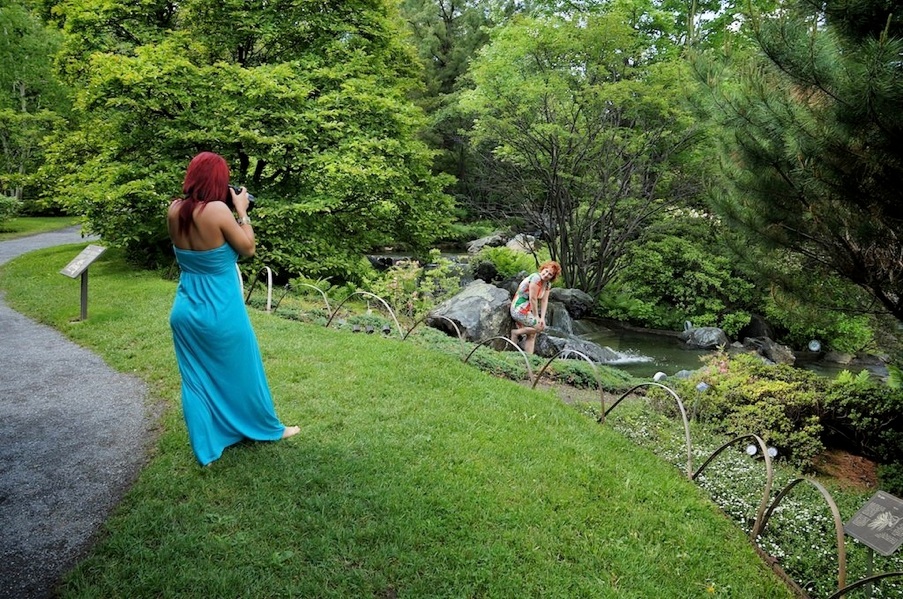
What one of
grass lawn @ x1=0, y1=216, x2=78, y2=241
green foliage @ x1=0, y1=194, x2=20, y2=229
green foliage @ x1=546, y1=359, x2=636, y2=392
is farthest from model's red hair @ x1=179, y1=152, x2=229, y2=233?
green foliage @ x1=0, y1=194, x2=20, y2=229

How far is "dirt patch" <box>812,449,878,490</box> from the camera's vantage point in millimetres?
5514

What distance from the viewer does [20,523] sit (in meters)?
3.29

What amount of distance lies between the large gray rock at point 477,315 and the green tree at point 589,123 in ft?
19.3

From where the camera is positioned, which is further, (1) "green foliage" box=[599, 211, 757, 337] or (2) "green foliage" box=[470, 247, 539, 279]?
(2) "green foliage" box=[470, 247, 539, 279]

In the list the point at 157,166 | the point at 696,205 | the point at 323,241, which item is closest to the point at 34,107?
the point at 157,166

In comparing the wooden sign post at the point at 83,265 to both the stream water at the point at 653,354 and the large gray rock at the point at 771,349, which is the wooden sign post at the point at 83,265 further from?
the large gray rock at the point at 771,349

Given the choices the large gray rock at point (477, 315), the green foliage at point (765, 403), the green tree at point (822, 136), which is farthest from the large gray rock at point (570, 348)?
the green tree at point (822, 136)

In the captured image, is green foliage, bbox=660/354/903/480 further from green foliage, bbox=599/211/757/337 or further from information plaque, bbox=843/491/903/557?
green foliage, bbox=599/211/757/337

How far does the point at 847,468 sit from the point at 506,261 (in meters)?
13.4

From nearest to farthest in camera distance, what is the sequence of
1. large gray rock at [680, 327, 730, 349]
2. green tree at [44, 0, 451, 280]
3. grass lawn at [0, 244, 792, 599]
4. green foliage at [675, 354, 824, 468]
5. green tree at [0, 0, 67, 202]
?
1. grass lawn at [0, 244, 792, 599]
2. green foliage at [675, 354, 824, 468]
3. green tree at [44, 0, 451, 280]
4. large gray rock at [680, 327, 730, 349]
5. green tree at [0, 0, 67, 202]

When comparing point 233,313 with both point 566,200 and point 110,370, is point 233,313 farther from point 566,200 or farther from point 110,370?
point 566,200

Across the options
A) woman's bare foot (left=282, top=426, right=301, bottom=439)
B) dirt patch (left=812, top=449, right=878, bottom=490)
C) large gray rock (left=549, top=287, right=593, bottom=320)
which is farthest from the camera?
large gray rock (left=549, top=287, right=593, bottom=320)

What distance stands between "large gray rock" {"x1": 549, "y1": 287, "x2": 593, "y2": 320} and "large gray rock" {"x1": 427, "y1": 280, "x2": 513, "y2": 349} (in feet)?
16.1

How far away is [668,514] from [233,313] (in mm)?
3414
